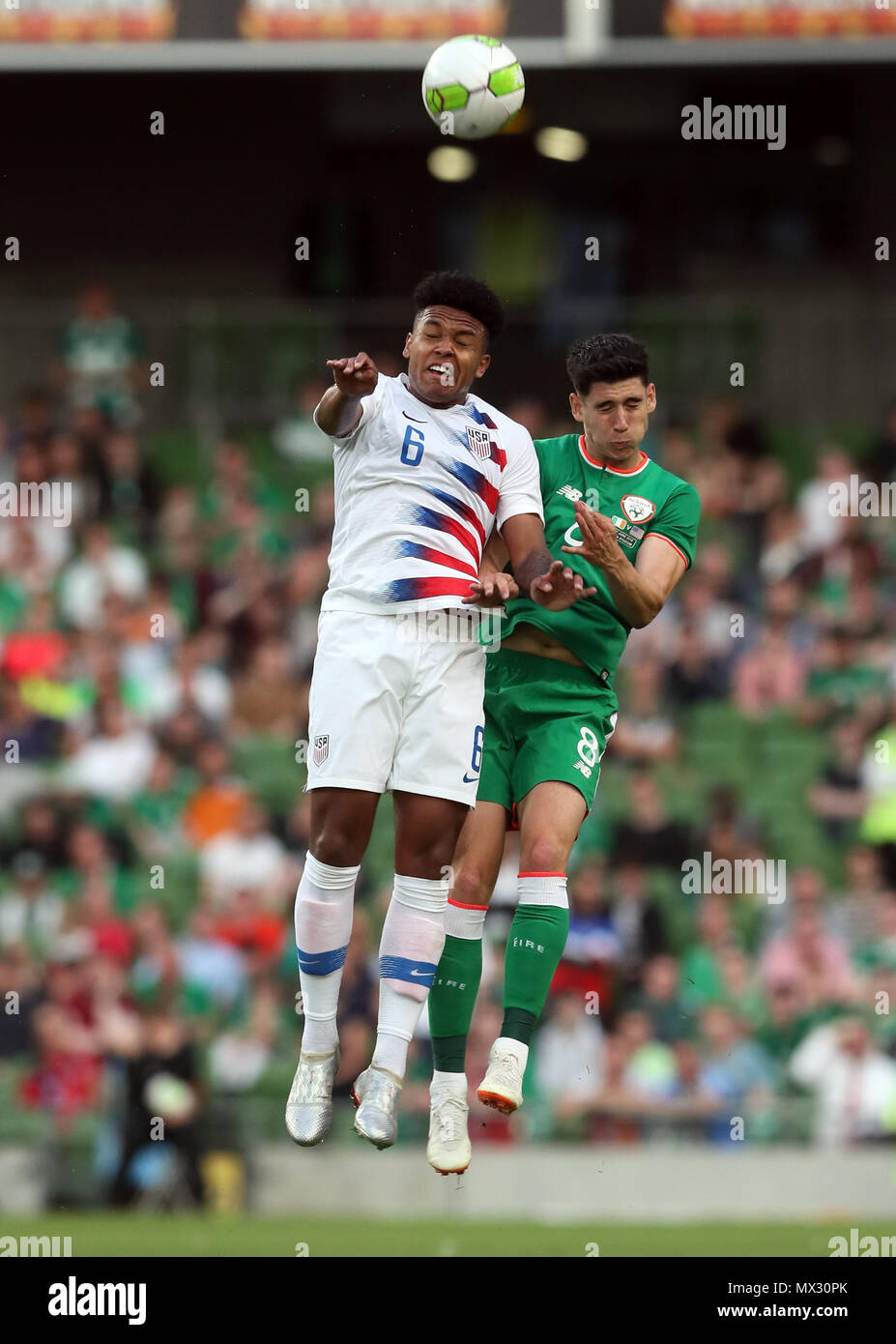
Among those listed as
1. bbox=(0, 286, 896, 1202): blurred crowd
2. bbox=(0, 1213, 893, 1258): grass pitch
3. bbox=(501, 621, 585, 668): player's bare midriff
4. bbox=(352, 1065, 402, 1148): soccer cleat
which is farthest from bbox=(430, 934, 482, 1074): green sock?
bbox=(0, 286, 896, 1202): blurred crowd

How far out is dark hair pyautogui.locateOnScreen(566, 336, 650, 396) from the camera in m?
8.60

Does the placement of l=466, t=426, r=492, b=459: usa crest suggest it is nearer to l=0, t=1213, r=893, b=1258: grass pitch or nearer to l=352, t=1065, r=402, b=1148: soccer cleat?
l=352, t=1065, r=402, b=1148: soccer cleat

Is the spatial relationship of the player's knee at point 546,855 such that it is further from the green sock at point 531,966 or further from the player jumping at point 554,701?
the green sock at point 531,966

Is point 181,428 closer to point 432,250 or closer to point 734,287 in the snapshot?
point 432,250

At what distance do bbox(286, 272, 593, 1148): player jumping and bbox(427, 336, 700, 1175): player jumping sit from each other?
275 mm

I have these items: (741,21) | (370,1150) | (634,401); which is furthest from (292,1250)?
(741,21)

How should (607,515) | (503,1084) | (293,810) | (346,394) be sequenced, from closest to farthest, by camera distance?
(346,394) → (503,1084) → (607,515) → (293,810)

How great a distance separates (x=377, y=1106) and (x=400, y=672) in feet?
5.46

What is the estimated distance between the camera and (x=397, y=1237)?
13.8m

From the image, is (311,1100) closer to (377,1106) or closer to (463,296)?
(377,1106)

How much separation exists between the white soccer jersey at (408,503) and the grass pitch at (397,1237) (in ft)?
18.1

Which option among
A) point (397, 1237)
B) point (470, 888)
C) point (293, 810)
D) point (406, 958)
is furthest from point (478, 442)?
point (293, 810)

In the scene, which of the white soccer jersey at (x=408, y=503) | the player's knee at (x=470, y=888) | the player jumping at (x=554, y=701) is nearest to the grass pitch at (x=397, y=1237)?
the player jumping at (x=554, y=701)

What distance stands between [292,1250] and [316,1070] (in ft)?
17.3
